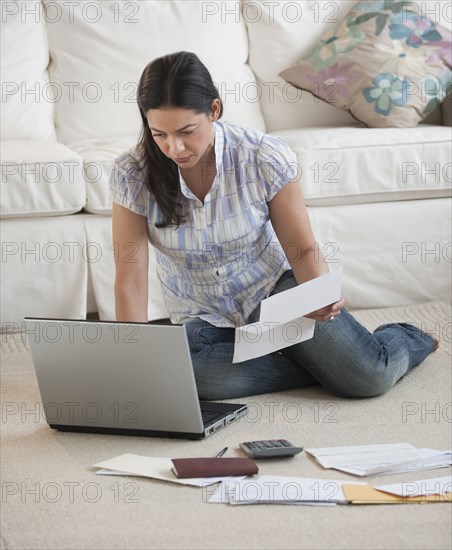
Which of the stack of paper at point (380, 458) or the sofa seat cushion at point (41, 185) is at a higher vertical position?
the sofa seat cushion at point (41, 185)

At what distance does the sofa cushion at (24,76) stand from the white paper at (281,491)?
1.57 metres

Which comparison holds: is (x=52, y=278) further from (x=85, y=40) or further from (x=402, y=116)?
(x=402, y=116)

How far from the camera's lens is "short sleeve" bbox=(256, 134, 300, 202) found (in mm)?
1934

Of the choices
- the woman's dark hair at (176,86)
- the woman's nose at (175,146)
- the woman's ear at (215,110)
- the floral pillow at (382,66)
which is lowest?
the floral pillow at (382,66)

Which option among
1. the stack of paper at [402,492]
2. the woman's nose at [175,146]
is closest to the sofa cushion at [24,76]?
the woman's nose at [175,146]

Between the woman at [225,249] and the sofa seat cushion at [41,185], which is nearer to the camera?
the woman at [225,249]

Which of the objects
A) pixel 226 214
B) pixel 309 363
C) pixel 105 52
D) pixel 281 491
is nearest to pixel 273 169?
pixel 226 214

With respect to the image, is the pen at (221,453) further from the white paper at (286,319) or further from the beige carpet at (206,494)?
the white paper at (286,319)

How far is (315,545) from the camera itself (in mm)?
1415

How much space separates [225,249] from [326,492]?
582 millimetres

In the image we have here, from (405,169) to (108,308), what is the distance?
833mm

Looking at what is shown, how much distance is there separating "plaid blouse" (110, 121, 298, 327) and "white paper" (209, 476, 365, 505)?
0.50 meters

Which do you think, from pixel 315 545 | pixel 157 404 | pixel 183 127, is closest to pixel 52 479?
pixel 157 404

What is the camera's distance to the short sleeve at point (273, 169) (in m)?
1.93
